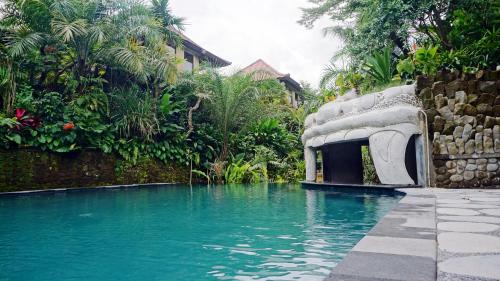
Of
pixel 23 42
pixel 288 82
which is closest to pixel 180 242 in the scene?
pixel 23 42

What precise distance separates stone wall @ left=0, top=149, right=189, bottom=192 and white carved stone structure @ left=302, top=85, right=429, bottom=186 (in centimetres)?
627

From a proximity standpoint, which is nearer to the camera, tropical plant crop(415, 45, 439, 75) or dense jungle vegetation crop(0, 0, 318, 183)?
A: tropical plant crop(415, 45, 439, 75)

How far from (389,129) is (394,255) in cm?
543

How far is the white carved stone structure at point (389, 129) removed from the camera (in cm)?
660

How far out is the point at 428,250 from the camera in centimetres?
181

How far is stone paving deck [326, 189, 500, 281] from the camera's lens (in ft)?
4.68

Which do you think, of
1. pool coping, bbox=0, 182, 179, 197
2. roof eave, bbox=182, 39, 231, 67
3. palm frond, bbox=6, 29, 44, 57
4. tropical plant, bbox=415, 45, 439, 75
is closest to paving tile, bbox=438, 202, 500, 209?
tropical plant, bbox=415, 45, 439, 75

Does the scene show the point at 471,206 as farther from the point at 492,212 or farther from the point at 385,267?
the point at 385,267

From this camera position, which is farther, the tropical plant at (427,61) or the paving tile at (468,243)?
the tropical plant at (427,61)

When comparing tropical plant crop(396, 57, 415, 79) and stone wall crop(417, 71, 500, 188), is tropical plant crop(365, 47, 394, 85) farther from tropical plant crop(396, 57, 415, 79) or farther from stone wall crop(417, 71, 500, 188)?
stone wall crop(417, 71, 500, 188)

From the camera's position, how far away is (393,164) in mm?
6637

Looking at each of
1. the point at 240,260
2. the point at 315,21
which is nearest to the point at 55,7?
the point at 240,260

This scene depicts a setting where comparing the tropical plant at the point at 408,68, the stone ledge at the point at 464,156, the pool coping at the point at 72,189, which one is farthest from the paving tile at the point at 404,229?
the pool coping at the point at 72,189

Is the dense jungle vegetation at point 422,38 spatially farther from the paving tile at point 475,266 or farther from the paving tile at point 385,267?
the paving tile at point 385,267
